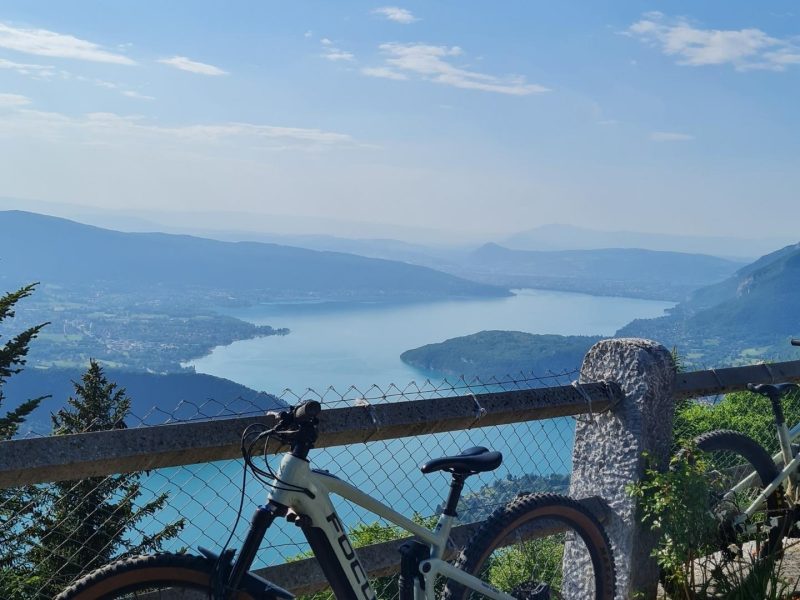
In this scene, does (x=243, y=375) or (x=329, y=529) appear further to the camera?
(x=243, y=375)

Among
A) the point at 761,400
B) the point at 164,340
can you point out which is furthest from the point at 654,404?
the point at 164,340

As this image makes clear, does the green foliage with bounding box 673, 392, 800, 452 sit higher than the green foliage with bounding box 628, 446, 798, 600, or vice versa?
the green foliage with bounding box 628, 446, 798, 600

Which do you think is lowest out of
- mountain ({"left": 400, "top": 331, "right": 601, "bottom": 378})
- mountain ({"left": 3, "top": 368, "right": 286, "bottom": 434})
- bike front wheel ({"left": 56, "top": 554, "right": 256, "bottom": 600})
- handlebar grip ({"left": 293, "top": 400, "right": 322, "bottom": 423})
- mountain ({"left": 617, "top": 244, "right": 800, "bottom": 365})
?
mountain ({"left": 3, "top": 368, "right": 286, "bottom": 434})

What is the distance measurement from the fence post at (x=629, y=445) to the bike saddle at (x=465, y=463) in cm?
93

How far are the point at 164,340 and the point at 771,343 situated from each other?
382ft

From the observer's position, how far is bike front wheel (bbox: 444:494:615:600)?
3.35 meters

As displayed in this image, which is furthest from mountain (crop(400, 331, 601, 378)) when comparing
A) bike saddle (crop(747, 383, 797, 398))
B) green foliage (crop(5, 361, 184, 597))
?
bike saddle (crop(747, 383, 797, 398))

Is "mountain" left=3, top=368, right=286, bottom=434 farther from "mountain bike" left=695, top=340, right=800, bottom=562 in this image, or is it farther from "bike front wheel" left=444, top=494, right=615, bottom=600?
"bike front wheel" left=444, top=494, right=615, bottom=600

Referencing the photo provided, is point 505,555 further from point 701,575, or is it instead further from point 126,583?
point 126,583

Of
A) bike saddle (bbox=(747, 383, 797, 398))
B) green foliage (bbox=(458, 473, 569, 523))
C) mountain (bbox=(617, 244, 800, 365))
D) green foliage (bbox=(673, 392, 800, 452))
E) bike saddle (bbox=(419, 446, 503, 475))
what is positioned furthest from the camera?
mountain (bbox=(617, 244, 800, 365))

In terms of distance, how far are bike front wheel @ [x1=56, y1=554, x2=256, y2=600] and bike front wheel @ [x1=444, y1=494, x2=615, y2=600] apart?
1.02 m

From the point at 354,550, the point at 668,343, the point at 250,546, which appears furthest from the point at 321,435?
the point at 668,343

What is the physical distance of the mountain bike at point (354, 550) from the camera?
101 inches

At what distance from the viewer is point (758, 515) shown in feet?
14.9
